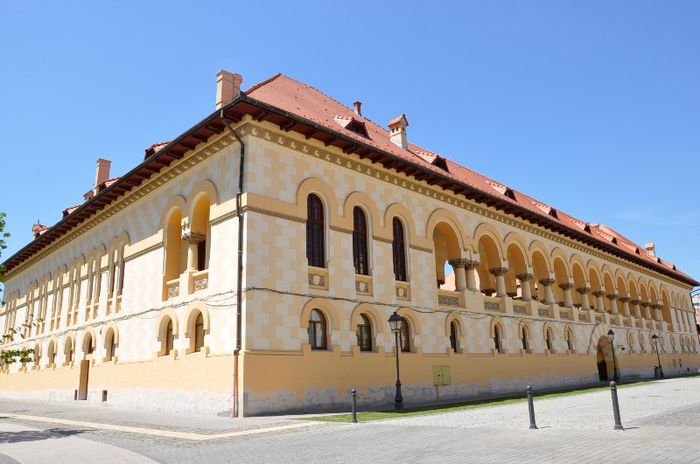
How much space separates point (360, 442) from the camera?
9367 mm

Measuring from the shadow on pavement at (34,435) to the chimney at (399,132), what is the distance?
1800cm

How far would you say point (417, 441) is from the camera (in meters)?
9.21

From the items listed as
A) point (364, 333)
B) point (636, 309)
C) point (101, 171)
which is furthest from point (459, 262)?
point (636, 309)

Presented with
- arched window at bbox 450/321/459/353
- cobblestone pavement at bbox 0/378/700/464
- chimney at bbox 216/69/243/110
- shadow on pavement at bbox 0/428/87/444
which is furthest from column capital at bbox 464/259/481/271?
shadow on pavement at bbox 0/428/87/444

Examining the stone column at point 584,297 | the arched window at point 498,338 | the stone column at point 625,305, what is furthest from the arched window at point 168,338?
the stone column at point 625,305

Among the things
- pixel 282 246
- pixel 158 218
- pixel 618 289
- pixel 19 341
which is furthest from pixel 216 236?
pixel 618 289

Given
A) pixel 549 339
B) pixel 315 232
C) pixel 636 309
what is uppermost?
pixel 315 232

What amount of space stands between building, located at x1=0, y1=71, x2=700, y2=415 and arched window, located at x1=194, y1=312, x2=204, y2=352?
0.09 meters

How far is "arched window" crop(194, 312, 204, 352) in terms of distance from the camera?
17438 millimetres

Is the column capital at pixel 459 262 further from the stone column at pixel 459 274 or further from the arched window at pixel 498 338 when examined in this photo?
the arched window at pixel 498 338

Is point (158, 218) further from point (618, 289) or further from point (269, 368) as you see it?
point (618, 289)

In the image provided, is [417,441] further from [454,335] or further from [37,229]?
[37,229]

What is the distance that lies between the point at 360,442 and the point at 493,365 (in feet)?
52.9

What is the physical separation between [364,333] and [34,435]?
1053 centimetres
